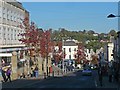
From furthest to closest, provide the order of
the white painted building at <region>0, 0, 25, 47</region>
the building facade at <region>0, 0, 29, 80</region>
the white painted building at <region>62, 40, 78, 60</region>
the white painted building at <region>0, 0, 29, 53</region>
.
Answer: the white painted building at <region>62, 40, 78, 60</region>
the white painted building at <region>0, 0, 25, 47</region>
the white painted building at <region>0, 0, 29, 53</region>
the building facade at <region>0, 0, 29, 80</region>

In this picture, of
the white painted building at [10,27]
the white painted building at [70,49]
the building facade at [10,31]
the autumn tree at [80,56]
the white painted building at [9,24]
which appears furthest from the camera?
the white painted building at [70,49]

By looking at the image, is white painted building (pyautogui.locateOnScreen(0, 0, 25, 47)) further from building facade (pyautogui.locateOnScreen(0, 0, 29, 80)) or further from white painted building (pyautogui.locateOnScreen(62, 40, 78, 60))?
white painted building (pyautogui.locateOnScreen(62, 40, 78, 60))

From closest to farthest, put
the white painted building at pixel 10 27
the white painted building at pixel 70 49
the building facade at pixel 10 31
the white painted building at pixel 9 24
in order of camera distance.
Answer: the building facade at pixel 10 31, the white painted building at pixel 10 27, the white painted building at pixel 9 24, the white painted building at pixel 70 49

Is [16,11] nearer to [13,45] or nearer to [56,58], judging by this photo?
[13,45]

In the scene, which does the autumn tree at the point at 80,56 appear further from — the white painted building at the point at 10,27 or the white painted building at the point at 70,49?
the white painted building at the point at 10,27

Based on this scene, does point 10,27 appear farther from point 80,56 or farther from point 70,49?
point 70,49

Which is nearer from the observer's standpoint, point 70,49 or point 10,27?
point 10,27

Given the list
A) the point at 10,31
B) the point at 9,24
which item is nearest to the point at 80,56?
the point at 10,31

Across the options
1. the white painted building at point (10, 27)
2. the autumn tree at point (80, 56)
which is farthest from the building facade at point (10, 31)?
the autumn tree at point (80, 56)

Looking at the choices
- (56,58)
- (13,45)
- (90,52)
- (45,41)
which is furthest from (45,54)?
(90,52)

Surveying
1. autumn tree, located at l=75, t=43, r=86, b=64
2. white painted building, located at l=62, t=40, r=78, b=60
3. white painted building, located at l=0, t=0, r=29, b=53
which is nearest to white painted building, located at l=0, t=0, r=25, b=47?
white painted building, located at l=0, t=0, r=29, b=53

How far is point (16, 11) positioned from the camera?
226 feet

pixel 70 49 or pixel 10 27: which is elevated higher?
pixel 10 27

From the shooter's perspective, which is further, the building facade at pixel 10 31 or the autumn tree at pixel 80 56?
the autumn tree at pixel 80 56
